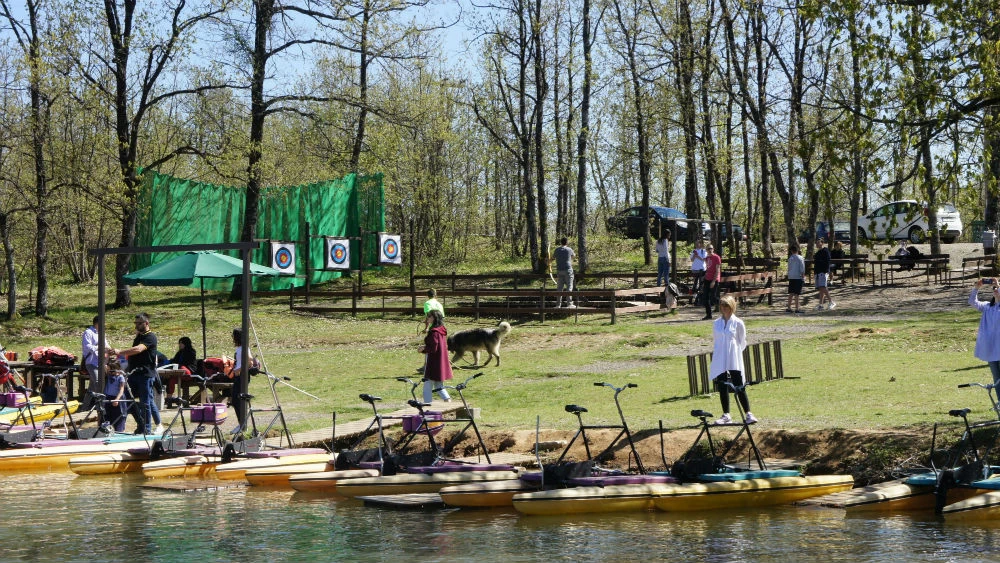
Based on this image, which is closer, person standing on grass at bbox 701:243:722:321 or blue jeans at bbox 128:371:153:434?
blue jeans at bbox 128:371:153:434

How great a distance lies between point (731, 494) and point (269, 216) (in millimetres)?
33008

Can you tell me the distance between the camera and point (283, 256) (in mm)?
36969

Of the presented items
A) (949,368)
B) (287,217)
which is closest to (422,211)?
(287,217)

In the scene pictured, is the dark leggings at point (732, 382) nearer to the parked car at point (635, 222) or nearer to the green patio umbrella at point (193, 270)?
the green patio umbrella at point (193, 270)

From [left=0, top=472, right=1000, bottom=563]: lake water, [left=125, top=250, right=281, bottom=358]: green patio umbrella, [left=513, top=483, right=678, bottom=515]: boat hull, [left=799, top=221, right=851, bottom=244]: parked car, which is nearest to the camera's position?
[left=0, top=472, right=1000, bottom=563]: lake water

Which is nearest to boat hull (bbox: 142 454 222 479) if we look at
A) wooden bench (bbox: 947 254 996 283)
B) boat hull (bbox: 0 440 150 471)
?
boat hull (bbox: 0 440 150 471)

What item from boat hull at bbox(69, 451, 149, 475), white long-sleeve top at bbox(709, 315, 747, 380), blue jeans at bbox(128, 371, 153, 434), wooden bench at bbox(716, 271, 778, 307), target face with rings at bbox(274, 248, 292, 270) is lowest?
boat hull at bbox(69, 451, 149, 475)

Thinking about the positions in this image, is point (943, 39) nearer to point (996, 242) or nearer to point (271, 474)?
point (271, 474)

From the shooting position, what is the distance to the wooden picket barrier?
714 inches

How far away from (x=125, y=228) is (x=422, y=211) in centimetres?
2325

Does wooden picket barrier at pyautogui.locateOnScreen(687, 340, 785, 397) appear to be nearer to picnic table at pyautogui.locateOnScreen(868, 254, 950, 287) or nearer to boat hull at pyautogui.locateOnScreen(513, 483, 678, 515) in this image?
boat hull at pyautogui.locateOnScreen(513, 483, 678, 515)

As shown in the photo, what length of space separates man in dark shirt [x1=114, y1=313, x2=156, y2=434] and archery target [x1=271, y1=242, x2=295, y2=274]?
18.6 metres

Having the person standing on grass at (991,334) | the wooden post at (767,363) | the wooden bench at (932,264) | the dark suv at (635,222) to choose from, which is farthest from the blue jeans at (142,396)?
the dark suv at (635,222)

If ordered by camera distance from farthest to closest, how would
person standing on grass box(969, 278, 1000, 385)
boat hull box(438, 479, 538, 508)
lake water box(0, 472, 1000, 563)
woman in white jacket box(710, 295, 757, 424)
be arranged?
woman in white jacket box(710, 295, 757, 424) → person standing on grass box(969, 278, 1000, 385) → boat hull box(438, 479, 538, 508) → lake water box(0, 472, 1000, 563)
